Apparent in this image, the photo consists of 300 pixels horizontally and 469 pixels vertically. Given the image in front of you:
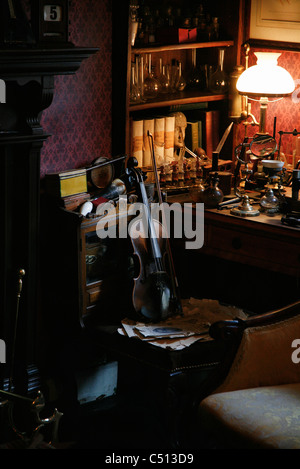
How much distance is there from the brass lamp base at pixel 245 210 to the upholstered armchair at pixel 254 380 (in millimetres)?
761

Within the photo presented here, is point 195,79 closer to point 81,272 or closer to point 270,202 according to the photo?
point 270,202

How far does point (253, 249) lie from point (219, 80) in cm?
118

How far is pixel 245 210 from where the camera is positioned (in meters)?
3.34

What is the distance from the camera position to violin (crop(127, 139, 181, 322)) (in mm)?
3064

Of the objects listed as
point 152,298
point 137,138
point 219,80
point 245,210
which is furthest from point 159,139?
point 152,298

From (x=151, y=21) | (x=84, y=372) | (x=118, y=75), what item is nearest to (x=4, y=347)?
(x=84, y=372)

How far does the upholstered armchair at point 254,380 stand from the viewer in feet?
7.83

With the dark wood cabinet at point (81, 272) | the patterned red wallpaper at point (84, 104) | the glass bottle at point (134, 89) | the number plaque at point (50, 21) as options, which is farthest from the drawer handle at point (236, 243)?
the number plaque at point (50, 21)

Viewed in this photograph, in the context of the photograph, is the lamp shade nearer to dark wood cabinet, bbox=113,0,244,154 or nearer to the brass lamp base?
dark wood cabinet, bbox=113,0,244,154

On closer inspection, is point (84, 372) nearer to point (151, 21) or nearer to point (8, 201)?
point (8, 201)

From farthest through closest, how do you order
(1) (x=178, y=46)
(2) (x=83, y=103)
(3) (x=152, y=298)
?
(1) (x=178, y=46), (2) (x=83, y=103), (3) (x=152, y=298)

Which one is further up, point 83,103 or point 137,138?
point 83,103


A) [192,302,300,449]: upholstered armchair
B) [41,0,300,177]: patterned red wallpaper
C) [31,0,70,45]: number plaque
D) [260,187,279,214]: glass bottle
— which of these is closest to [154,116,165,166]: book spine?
[41,0,300,177]: patterned red wallpaper

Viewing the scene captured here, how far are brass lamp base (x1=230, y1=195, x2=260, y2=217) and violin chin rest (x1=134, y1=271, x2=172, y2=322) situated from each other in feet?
1.85
